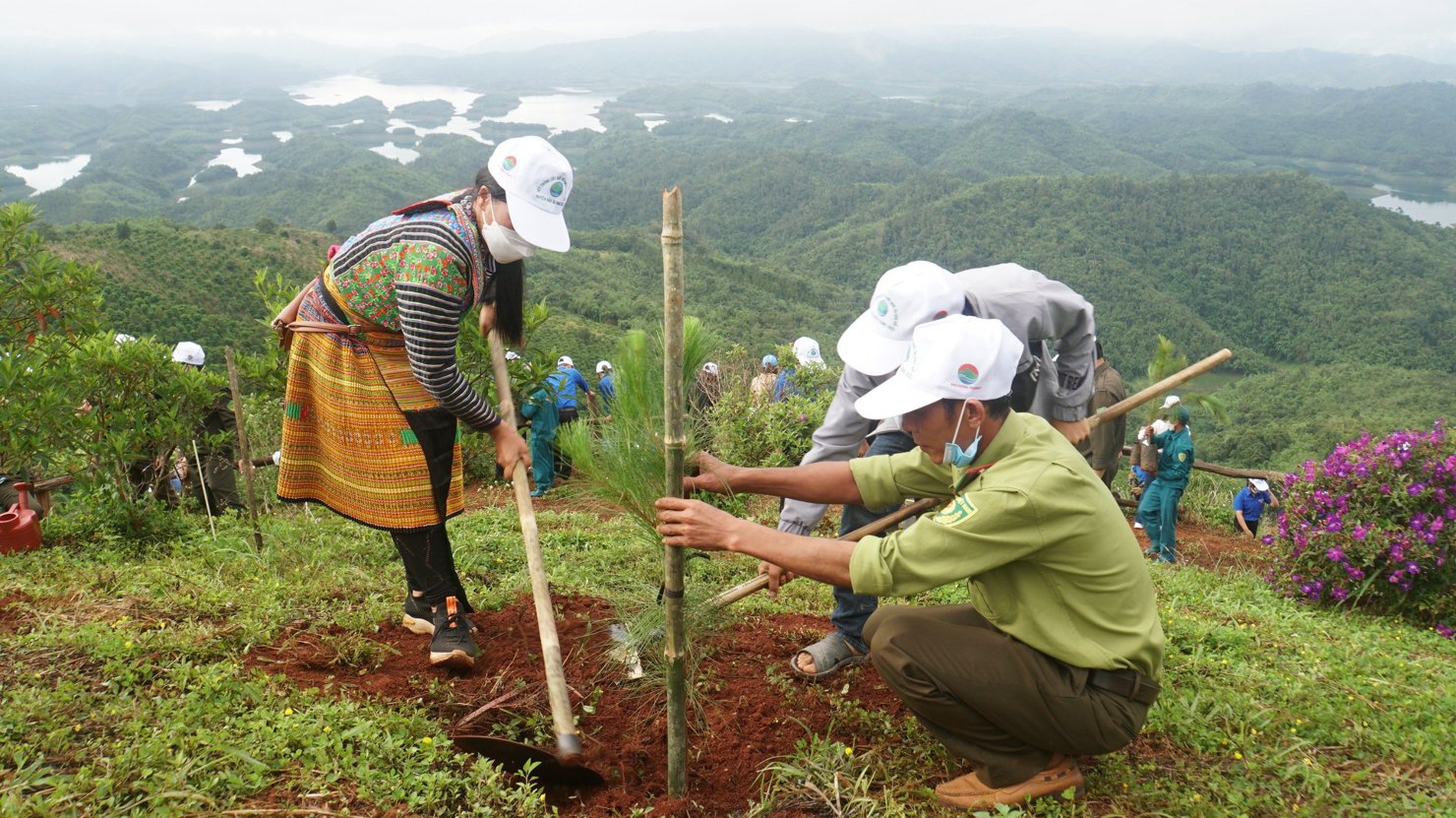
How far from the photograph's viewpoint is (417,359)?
245 centimetres

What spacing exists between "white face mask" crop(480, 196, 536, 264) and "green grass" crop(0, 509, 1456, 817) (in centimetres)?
116

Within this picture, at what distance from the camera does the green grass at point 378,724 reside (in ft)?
6.91

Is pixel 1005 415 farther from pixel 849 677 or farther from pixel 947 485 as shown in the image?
pixel 849 677

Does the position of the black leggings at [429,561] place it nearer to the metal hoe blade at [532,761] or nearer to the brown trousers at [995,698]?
the metal hoe blade at [532,761]

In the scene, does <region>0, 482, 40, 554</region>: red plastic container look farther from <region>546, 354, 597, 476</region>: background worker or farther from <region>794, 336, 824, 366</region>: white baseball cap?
<region>794, 336, 824, 366</region>: white baseball cap

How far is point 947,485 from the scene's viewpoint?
2500 millimetres

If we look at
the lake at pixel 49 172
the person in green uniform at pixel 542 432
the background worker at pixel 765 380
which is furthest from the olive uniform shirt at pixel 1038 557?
the lake at pixel 49 172

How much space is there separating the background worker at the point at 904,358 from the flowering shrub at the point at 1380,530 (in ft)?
8.63

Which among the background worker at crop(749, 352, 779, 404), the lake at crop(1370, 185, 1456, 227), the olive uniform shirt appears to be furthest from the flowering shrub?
the lake at crop(1370, 185, 1456, 227)

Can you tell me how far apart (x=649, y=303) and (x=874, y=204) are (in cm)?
4391

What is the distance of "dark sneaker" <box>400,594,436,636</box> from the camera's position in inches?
115

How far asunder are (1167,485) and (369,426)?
21.3 feet

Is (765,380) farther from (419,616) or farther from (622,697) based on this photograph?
(622,697)

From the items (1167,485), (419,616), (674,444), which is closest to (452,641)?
(419,616)
